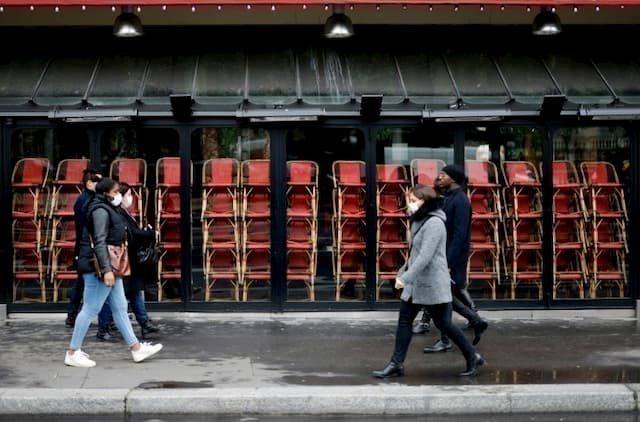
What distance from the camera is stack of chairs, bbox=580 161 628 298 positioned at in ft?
43.5

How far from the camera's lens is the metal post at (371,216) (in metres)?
12.9

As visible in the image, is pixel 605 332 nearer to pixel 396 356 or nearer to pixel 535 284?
pixel 535 284

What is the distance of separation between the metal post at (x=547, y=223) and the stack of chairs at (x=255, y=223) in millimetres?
3528

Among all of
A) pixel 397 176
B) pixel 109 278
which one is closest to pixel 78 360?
pixel 109 278

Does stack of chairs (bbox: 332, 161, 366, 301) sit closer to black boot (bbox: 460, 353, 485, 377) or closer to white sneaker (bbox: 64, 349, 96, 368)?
black boot (bbox: 460, 353, 485, 377)

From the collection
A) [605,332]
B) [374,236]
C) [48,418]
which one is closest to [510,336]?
[605,332]

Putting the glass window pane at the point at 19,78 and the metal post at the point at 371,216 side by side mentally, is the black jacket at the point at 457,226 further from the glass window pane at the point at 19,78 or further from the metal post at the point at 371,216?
the glass window pane at the point at 19,78

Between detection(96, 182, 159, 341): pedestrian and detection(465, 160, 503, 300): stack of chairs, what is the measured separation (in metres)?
4.27

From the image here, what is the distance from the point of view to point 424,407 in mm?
8766

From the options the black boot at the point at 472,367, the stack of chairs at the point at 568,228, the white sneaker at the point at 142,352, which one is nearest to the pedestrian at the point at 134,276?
the white sneaker at the point at 142,352

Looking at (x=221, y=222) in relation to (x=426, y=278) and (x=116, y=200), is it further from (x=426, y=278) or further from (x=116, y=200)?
(x=426, y=278)

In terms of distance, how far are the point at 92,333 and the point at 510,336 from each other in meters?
4.90

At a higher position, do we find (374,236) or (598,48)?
(598,48)

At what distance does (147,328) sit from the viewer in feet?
38.2
